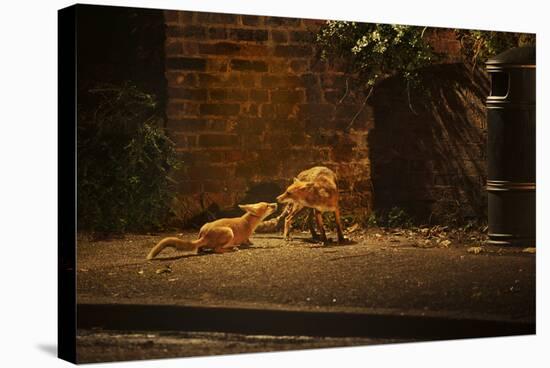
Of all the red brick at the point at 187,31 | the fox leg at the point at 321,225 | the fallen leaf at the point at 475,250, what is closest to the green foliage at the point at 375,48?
the red brick at the point at 187,31

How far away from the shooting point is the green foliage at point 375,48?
8250 mm

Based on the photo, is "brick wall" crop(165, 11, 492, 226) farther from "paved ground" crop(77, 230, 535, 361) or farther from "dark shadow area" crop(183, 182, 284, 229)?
"paved ground" crop(77, 230, 535, 361)

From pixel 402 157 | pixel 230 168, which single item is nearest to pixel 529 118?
pixel 402 157

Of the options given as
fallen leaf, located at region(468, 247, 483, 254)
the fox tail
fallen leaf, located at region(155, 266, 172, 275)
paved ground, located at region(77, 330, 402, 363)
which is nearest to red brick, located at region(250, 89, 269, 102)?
the fox tail

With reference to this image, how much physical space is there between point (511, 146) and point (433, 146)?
0.66 m

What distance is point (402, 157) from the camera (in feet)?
27.8

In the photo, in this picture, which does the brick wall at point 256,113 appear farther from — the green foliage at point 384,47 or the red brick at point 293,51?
the green foliage at point 384,47

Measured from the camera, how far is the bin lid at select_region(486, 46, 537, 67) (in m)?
8.81

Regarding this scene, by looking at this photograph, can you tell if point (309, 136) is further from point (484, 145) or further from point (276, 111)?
point (484, 145)

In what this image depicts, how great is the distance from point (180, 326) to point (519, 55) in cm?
330

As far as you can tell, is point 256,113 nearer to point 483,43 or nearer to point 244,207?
point 244,207

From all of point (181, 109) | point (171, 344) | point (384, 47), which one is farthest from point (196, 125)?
point (384, 47)

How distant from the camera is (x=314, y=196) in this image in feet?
26.9

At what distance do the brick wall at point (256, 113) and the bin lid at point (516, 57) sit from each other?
106 cm
